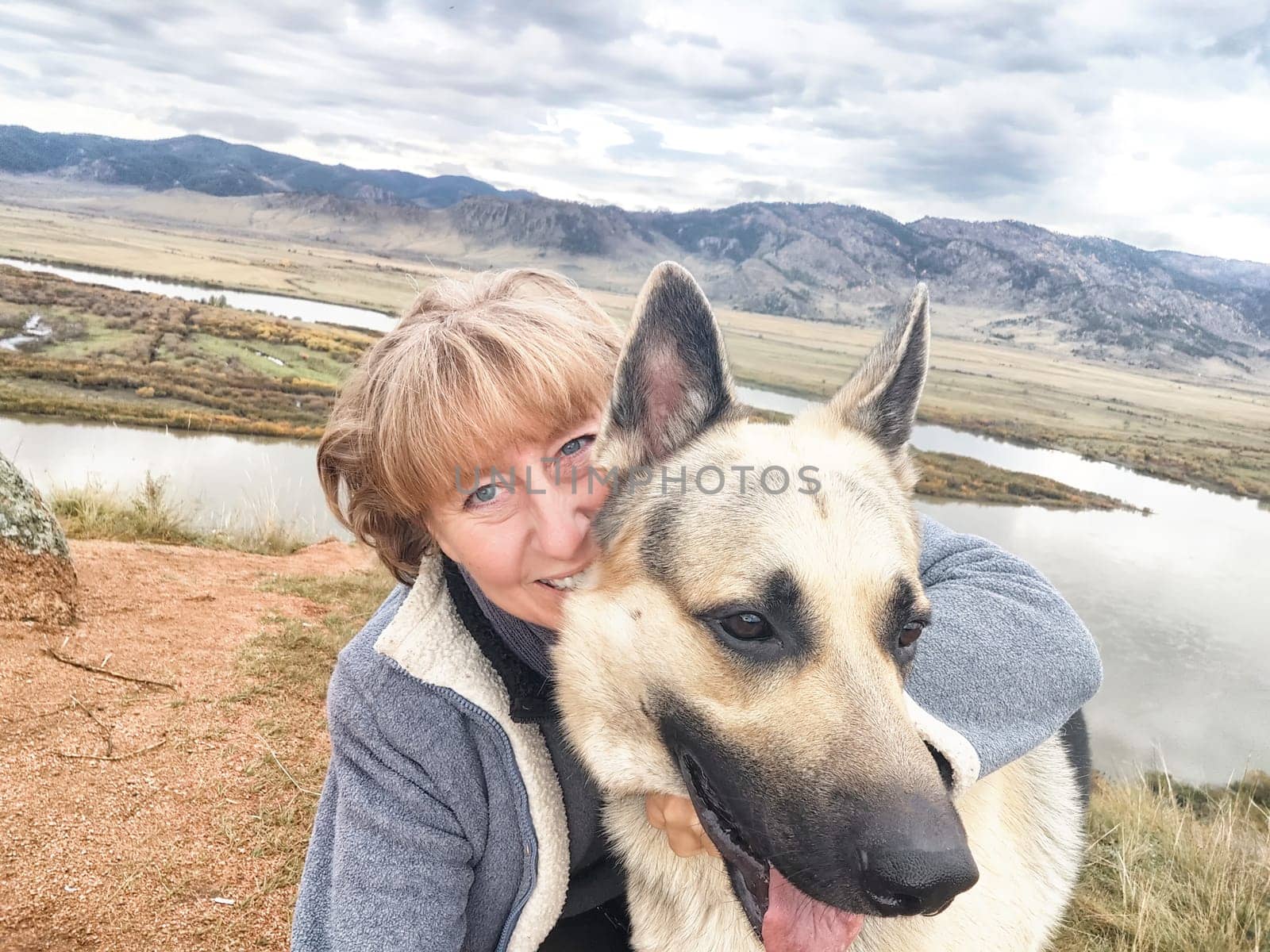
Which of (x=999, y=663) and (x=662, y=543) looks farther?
(x=999, y=663)

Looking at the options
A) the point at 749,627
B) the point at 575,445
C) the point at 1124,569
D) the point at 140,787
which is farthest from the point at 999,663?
the point at 1124,569

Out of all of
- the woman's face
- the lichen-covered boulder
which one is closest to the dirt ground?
the lichen-covered boulder

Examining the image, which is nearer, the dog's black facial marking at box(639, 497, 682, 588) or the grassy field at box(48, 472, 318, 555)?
the dog's black facial marking at box(639, 497, 682, 588)

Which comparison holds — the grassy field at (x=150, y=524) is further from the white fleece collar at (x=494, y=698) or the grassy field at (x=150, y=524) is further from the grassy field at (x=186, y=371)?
the white fleece collar at (x=494, y=698)

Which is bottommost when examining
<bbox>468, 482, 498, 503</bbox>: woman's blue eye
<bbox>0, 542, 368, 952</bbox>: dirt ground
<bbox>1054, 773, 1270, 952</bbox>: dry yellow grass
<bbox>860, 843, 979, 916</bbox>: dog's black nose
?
<bbox>0, 542, 368, 952</bbox>: dirt ground

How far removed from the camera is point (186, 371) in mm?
22672

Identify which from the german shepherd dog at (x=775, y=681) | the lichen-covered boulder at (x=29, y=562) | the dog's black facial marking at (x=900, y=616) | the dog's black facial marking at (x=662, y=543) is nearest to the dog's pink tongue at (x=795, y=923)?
the german shepherd dog at (x=775, y=681)

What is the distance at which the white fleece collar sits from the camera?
2.23 metres

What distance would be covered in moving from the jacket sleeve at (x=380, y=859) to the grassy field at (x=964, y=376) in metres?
1.75

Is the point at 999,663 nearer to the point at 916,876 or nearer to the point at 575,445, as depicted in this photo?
the point at 916,876

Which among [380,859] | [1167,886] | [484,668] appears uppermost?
[484,668]

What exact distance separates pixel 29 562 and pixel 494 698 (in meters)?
6.17

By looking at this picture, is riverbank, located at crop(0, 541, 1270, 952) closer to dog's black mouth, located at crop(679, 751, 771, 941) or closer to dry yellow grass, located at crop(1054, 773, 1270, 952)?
dry yellow grass, located at crop(1054, 773, 1270, 952)

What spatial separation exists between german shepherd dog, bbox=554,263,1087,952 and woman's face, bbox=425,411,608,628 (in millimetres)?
102
